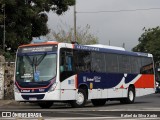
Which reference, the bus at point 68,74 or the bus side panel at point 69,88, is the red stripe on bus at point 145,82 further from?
the bus side panel at point 69,88

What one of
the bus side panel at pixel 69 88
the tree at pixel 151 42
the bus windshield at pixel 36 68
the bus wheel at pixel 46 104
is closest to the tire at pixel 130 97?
the bus wheel at pixel 46 104

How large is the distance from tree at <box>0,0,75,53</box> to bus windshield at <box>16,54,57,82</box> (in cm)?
906

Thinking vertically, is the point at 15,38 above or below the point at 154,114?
above

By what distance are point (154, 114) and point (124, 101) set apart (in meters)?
15.2

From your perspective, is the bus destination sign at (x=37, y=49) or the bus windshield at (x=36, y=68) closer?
the bus windshield at (x=36, y=68)

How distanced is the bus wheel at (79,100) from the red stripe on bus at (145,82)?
5.71 meters

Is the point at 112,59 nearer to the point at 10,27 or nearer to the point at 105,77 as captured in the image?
the point at 105,77

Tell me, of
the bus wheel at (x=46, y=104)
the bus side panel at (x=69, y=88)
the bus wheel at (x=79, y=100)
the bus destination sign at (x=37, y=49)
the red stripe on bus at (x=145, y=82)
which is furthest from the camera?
the red stripe on bus at (x=145, y=82)

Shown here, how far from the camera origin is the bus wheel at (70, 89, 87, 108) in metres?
22.0

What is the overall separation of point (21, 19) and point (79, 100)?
1153 cm

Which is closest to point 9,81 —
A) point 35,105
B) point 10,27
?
point 35,105

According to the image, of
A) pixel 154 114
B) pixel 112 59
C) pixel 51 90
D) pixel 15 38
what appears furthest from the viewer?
pixel 15 38

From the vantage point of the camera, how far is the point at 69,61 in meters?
21.4

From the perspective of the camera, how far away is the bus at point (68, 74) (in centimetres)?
2083
